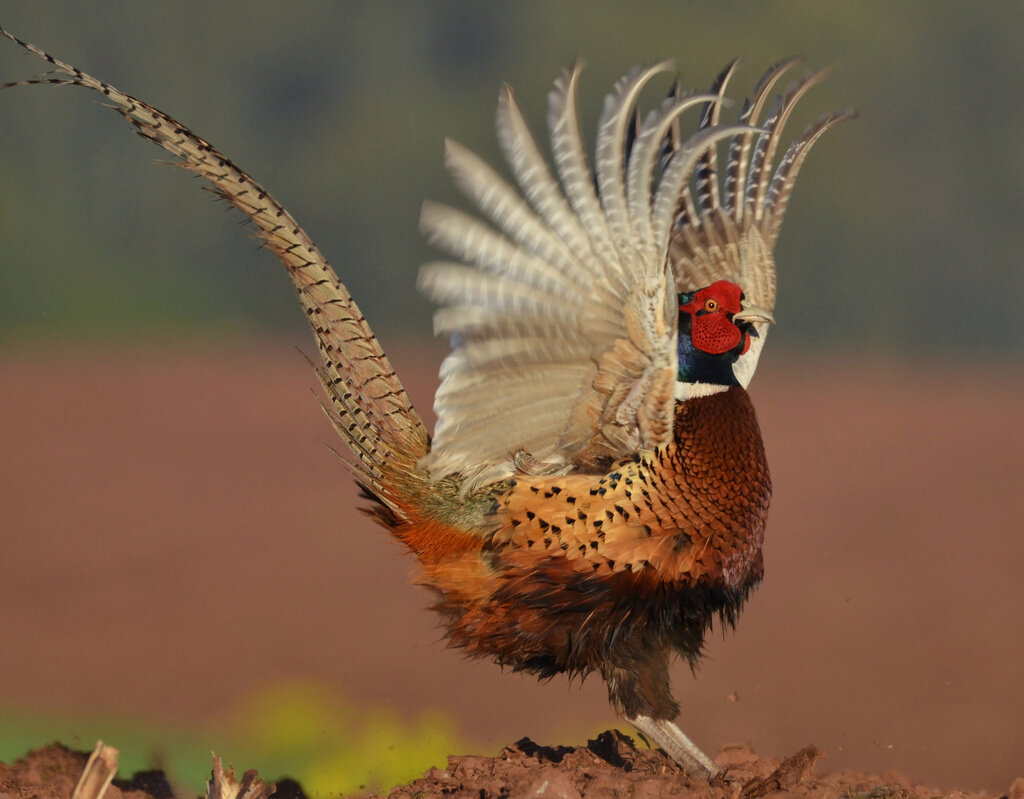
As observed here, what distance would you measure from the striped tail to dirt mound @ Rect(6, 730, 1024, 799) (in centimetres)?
103

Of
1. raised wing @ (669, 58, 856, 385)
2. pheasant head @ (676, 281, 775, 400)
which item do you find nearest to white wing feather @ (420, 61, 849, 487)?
pheasant head @ (676, 281, 775, 400)

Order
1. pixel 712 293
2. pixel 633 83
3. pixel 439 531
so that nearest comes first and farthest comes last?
pixel 633 83 → pixel 712 293 → pixel 439 531

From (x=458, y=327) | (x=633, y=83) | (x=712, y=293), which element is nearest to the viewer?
(x=633, y=83)

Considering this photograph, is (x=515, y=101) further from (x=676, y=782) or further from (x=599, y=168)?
(x=676, y=782)

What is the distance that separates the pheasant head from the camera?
138 inches

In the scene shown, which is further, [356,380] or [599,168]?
[356,380]

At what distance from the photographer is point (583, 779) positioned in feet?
10.6

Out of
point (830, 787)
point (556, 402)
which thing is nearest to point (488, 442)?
point (556, 402)

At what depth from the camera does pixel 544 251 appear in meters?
3.20

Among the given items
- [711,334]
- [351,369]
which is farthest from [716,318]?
[351,369]

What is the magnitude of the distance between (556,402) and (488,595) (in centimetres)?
71

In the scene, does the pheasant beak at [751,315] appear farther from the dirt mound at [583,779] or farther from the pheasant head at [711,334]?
the dirt mound at [583,779]

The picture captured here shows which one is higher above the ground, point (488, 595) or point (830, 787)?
point (488, 595)

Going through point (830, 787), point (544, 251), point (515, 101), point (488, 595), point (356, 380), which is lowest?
point (830, 787)
